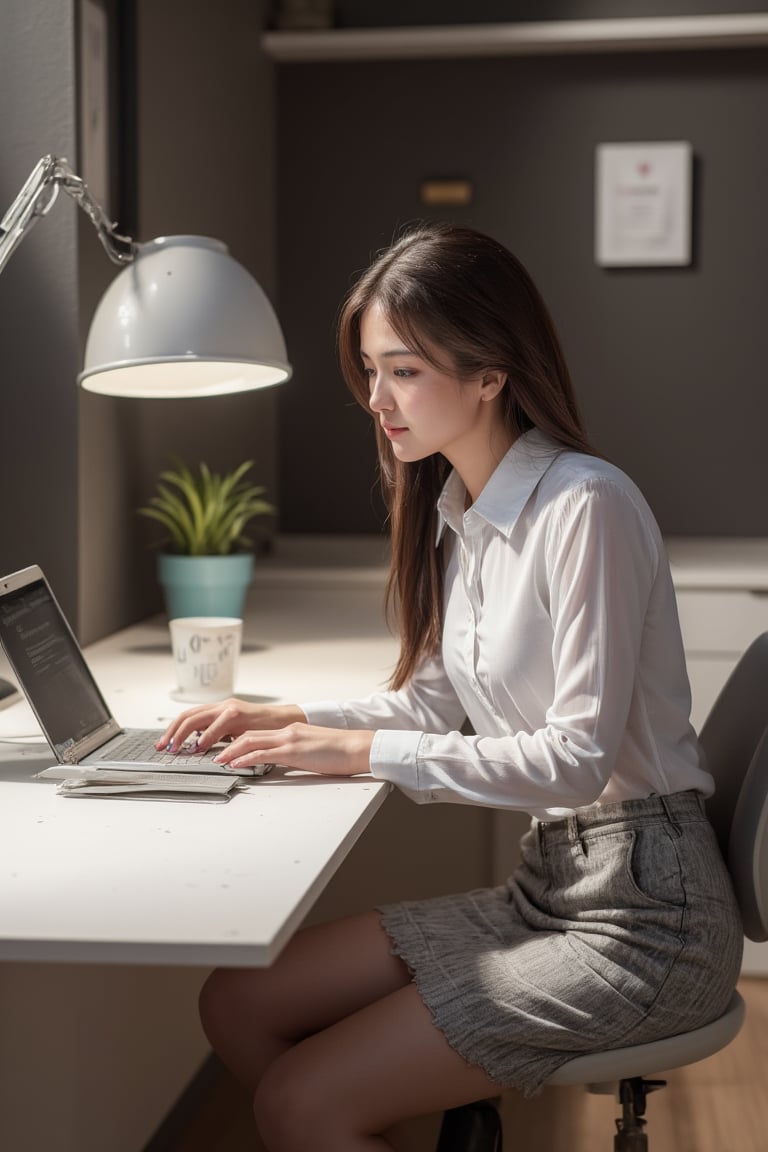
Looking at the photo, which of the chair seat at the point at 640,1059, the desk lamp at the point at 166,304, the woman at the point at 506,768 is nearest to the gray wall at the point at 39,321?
the desk lamp at the point at 166,304

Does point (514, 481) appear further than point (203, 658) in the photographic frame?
No

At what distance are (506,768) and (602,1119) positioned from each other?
1.17 meters

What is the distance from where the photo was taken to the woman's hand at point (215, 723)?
5.01ft

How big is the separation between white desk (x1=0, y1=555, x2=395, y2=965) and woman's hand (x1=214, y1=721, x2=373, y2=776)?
0.07 ft

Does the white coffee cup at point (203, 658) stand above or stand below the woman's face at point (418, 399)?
below

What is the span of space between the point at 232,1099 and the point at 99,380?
130 centimetres

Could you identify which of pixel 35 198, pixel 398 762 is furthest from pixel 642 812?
pixel 35 198

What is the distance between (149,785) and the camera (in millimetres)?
1414

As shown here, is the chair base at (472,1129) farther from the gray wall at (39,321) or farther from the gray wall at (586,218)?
the gray wall at (586,218)

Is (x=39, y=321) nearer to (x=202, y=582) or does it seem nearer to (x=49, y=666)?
(x=202, y=582)

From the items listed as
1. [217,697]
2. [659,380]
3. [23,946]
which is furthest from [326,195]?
[23,946]

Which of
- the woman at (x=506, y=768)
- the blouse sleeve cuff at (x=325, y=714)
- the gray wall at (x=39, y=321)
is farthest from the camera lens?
the gray wall at (x=39, y=321)

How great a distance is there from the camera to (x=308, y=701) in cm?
188

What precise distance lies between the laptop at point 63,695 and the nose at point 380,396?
42 centimetres
